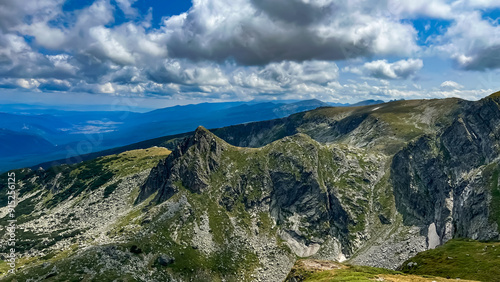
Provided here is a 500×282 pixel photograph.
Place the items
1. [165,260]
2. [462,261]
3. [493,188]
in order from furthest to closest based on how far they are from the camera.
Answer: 1. [165,260]
2. [493,188]
3. [462,261]

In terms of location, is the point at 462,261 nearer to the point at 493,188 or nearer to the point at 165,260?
the point at 493,188

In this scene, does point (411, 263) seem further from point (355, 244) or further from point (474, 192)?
point (355, 244)

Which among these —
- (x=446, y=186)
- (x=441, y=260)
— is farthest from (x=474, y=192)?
(x=441, y=260)

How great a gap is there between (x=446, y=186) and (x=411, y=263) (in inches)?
4717

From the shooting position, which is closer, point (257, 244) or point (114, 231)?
point (114, 231)

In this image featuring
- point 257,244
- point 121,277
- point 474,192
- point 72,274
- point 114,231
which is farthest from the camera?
point 257,244

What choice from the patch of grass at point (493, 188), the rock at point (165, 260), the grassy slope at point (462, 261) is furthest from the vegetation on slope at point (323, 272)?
the rock at point (165, 260)

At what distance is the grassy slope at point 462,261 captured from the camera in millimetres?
82525

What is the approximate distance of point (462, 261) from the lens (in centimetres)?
9406

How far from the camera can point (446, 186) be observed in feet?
642

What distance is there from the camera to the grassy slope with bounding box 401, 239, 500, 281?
8253cm

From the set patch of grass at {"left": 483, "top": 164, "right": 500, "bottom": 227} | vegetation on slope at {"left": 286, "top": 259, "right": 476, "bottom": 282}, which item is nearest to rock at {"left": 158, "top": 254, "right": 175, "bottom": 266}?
vegetation on slope at {"left": 286, "top": 259, "right": 476, "bottom": 282}

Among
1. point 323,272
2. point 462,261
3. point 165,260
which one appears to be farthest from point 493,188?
point 165,260

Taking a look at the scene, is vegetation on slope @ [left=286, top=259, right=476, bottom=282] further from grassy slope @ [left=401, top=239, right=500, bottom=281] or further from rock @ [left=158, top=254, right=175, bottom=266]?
rock @ [left=158, top=254, right=175, bottom=266]
